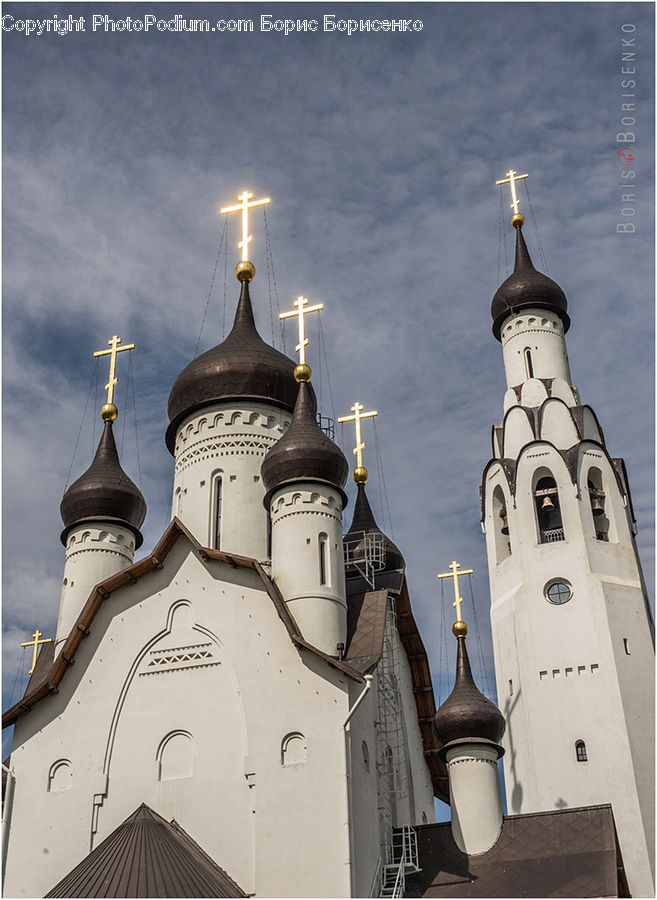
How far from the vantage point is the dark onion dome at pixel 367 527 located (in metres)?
21.8

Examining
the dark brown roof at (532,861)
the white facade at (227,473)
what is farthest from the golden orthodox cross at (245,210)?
the dark brown roof at (532,861)

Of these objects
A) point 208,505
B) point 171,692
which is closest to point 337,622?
point 171,692

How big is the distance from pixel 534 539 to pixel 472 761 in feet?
21.5

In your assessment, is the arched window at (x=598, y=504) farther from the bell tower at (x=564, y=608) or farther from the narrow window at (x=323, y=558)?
the narrow window at (x=323, y=558)

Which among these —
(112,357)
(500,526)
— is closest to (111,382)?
(112,357)

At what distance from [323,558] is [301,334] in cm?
424

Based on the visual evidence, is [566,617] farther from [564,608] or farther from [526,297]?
[526,297]

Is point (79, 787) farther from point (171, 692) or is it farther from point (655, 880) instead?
point (655, 880)

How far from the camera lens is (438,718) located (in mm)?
16641

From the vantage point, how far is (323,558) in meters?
16.0

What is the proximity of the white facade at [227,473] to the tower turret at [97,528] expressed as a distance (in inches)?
30.8

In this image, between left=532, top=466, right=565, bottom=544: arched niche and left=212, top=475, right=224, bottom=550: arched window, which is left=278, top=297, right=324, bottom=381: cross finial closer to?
left=212, top=475, right=224, bottom=550: arched window

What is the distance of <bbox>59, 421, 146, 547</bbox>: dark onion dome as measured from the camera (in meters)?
18.9

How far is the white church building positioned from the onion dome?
0.03 metres
